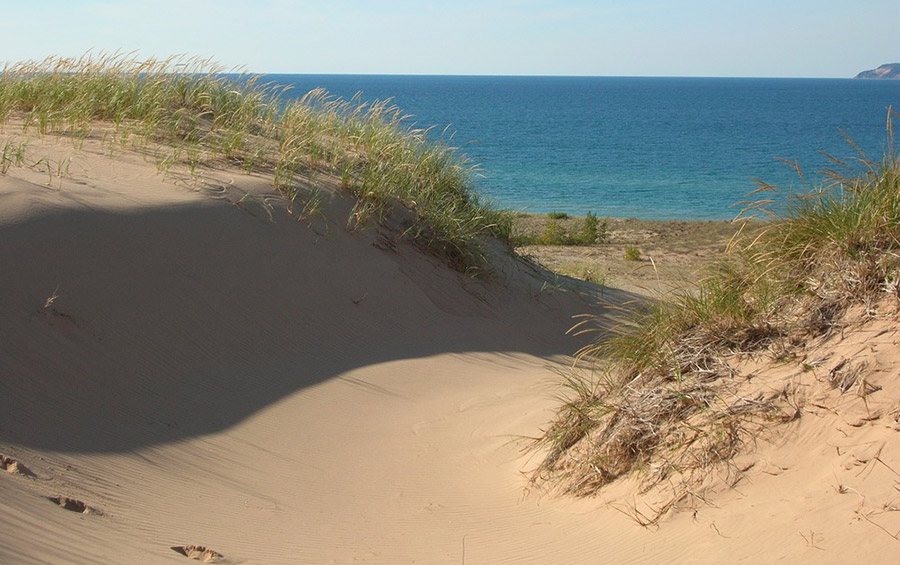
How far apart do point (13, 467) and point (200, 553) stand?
3.98 feet

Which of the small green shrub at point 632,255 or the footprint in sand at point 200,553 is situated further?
the small green shrub at point 632,255

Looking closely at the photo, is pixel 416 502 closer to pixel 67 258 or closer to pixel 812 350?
pixel 812 350

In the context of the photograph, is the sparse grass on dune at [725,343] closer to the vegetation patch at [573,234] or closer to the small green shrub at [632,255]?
the small green shrub at [632,255]

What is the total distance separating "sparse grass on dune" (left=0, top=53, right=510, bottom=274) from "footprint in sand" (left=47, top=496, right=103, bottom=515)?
19.4 ft

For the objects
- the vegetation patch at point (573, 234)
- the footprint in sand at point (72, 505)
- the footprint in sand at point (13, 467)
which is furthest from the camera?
the vegetation patch at point (573, 234)

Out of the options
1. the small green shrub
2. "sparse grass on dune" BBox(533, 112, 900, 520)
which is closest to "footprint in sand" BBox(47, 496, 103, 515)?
"sparse grass on dune" BBox(533, 112, 900, 520)

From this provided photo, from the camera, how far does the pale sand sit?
402 centimetres

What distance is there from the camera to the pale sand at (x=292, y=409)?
4.02 metres

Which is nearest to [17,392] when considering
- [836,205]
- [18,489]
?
[18,489]

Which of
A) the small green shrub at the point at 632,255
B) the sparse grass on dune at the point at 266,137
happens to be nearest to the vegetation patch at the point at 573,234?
the small green shrub at the point at 632,255

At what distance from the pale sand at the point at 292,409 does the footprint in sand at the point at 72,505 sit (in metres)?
0.05

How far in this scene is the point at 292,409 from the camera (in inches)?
265

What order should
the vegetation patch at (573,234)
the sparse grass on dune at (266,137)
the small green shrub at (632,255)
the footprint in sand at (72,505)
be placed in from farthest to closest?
1. the vegetation patch at (573,234)
2. the small green shrub at (632,255)
3. the sparse grass on dune at (266,137)
4. the footprint in sand at (72,505)

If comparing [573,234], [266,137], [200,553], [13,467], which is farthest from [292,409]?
[573,234]
